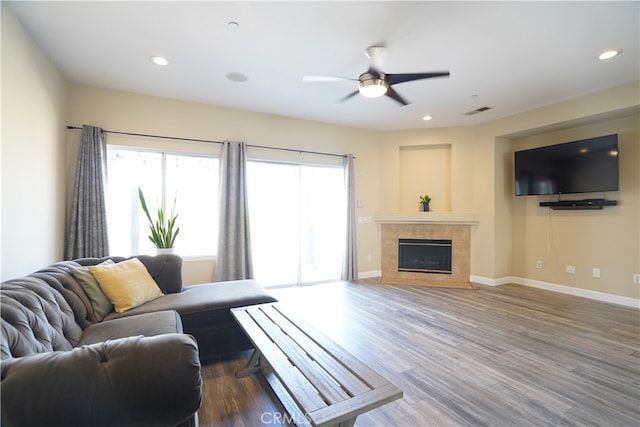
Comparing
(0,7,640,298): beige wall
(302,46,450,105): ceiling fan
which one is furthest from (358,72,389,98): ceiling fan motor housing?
(0,7,640,298): beige wall

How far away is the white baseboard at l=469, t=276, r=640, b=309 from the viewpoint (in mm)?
3839

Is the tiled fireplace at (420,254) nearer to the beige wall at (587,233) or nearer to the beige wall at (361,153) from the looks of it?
the beige wall at (361,153)

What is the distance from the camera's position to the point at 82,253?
11.1 ft

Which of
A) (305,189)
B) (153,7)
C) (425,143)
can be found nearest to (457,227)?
(425,143)

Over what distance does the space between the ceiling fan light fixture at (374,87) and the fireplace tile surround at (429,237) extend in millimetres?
2941

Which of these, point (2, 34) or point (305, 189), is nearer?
point (2, 34)

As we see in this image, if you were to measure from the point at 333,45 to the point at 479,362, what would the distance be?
3182mm

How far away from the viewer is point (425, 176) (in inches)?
222

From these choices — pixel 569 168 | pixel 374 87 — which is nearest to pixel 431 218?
pixel 569 168

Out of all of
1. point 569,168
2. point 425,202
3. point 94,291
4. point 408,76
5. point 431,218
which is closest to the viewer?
point 94,291

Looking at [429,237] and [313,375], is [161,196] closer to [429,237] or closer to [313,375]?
[313,375]

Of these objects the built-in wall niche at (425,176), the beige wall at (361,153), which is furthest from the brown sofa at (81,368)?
the built-in wall niche at (425,176)

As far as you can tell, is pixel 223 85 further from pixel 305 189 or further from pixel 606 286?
pixel 606 286

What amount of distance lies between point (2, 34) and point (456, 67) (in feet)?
13.4
